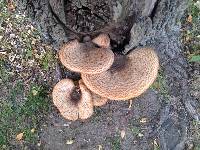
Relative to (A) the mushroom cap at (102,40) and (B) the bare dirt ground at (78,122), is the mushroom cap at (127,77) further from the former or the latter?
(B) the bare dirt ground at (78,122)

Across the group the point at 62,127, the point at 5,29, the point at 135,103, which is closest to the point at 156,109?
the point at 135,103

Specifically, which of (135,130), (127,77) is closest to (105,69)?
(127,77)

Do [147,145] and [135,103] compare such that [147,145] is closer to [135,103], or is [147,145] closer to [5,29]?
[135,103]

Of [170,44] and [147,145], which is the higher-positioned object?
[170,44]

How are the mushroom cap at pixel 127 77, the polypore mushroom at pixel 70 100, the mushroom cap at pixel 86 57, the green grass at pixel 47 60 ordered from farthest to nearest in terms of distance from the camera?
the green grass at pixel 47 60, the polypore mushroom at pixel 70 100, the mushroom cap at pixel 127 77, the mushroom cap at pixel 86 57

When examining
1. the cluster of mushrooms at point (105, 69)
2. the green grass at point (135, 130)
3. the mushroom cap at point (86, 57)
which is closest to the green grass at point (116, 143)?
the green grass at point (135, 130)

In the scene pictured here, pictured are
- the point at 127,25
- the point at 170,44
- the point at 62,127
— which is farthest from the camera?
the point at 62,127

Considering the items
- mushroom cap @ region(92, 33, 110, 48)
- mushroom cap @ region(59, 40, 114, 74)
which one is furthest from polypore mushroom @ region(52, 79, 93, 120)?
mushroom cap @ region(92, 33, 110, 48)
